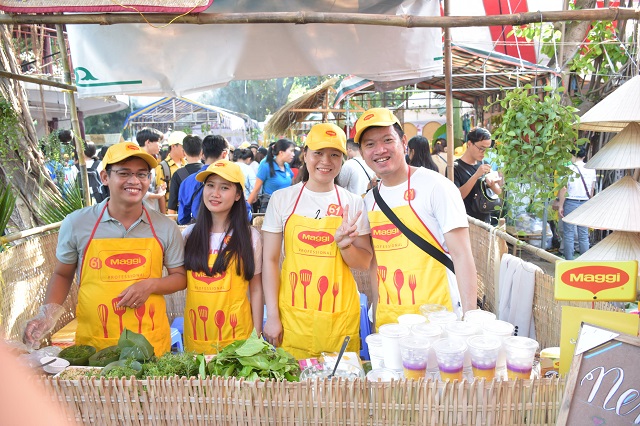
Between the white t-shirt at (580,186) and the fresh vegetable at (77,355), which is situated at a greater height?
the fresh vegetable at (77,355)

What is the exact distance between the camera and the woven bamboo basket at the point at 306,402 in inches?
65.1

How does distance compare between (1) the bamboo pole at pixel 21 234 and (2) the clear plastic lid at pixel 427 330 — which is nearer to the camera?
(2) the clear plastic lid at pixel 427 330

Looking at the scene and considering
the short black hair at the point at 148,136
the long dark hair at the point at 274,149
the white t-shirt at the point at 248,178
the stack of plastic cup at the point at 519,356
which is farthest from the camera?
the white t-shirt at the point at 248,178

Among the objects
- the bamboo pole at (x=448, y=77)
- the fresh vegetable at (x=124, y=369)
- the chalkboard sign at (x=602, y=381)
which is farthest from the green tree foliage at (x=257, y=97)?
the chalkboard sign at (x=602, y=381)

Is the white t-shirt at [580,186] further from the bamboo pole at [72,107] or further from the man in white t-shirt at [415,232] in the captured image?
the bamboo pole at [72,107]

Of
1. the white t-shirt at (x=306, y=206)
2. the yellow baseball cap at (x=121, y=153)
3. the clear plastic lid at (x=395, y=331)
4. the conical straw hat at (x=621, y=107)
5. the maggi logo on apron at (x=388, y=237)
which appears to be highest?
the conical straw hat at (x=621, y=107)

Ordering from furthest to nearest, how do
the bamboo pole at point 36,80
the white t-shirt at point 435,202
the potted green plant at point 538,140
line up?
the bamboo pole at point 36,80 < the potted green plant at point 538,140 < the white t-shirt at point 435,202

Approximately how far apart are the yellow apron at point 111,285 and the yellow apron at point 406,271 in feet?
4.07

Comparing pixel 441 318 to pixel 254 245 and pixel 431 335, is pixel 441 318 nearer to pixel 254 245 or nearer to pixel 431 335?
pixel 431 335

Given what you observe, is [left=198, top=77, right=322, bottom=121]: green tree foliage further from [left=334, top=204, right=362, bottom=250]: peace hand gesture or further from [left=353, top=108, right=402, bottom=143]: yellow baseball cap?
[left=334, top=204, right=362, bottom=250]: peace hand gesture

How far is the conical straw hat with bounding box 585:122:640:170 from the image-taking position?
1908mm

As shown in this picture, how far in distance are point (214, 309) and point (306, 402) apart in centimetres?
113

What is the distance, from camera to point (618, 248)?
197 cm

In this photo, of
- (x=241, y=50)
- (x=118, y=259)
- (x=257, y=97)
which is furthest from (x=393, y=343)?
(x=257, y=97)
